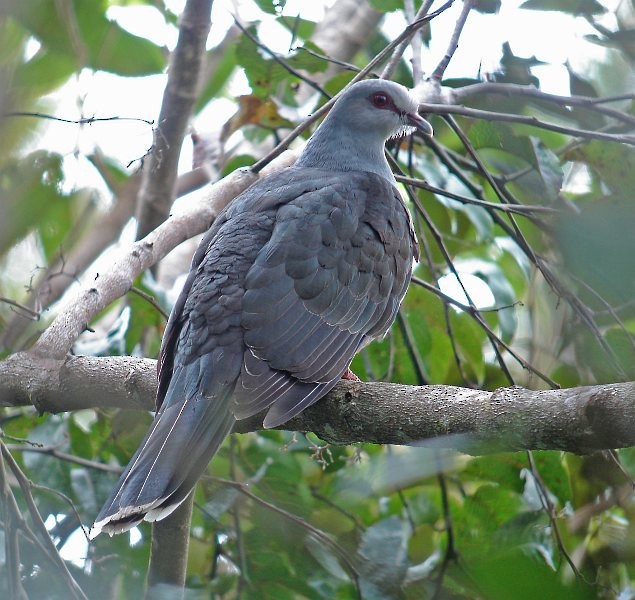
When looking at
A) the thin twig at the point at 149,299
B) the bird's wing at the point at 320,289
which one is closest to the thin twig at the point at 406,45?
the bird's wing at the point at 320,289

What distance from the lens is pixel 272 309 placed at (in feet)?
10.1

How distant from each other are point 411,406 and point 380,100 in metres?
2.01

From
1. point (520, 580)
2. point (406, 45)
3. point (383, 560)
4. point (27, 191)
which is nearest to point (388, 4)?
point (406, 45)

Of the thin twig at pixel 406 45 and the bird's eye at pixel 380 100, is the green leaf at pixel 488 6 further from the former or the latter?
the bird's eye at pixel 380 100

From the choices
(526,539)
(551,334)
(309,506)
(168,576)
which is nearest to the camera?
(526,539)

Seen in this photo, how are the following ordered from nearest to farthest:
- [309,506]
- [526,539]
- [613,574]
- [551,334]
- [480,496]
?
[526,539] < [613,574] < [480,496] < [309,506] < [551,334]

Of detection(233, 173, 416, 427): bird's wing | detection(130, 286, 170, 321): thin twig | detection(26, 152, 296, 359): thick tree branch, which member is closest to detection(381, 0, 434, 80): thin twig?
detection(233, 173, 416, 427): bird's wing

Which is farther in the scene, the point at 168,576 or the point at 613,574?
the point at 168,576

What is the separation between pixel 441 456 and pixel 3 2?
149 cm

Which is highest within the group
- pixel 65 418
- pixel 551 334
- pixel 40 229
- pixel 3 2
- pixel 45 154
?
pixel 3 2

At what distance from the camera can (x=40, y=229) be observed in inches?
145

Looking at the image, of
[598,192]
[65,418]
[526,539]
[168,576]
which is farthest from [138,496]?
[598,192]

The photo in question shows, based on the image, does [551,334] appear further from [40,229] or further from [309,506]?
[40,229]

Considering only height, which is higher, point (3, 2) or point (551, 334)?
point (3, 2)
